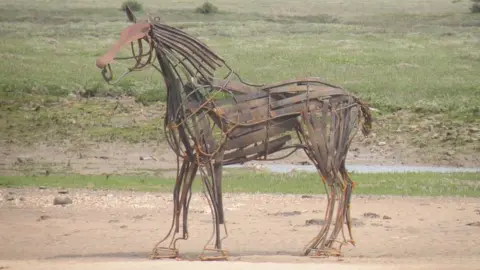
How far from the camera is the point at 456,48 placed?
1353 inches

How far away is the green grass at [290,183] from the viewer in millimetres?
17172

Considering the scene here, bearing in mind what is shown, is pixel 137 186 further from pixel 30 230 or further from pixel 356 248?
pixel 356 248

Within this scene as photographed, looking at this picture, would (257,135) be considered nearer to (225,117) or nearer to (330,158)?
(225,117)

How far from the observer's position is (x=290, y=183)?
17812 mm

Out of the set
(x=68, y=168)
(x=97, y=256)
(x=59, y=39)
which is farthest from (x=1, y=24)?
(x=97, y=256)

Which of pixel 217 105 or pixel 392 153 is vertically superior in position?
pixel 217 105

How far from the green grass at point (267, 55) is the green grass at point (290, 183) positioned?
12.8 feet

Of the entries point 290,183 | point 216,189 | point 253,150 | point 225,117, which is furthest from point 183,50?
point 290,183

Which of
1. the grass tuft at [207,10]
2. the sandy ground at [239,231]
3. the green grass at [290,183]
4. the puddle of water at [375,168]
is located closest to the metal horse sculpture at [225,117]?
the sandy ground at [239,231]

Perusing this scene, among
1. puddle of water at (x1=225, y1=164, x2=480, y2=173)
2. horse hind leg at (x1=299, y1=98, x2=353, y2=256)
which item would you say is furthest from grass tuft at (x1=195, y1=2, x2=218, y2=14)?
horse hind leg at (x1=299, y1=98, x2=353, y2=256)

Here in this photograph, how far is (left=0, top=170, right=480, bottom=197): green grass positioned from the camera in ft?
56.3

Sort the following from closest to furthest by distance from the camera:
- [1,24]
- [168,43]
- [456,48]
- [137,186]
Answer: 1. [168,43]
2. [137,186]
3. [456,48]
4. [1,24]

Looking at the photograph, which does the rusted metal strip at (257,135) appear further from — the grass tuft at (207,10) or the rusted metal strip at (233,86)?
the grass tuft at (207,10)

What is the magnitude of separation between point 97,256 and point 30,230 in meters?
2.13
